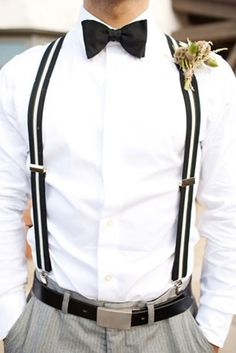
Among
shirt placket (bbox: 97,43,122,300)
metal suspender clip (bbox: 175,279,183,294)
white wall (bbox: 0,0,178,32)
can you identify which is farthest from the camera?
white wall (bbox: 0,0,178,32)

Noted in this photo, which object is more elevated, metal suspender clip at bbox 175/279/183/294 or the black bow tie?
the black bow tie

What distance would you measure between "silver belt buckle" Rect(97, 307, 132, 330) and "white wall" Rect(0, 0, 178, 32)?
3650 mm

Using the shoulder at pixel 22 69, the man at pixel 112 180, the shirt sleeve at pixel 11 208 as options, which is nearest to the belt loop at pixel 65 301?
the man at pixel 112 180

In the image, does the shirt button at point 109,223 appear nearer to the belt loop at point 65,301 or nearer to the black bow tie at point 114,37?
the belt loop at point 65,301

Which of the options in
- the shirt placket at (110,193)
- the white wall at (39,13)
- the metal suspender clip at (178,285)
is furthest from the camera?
the white wall at (39,13)

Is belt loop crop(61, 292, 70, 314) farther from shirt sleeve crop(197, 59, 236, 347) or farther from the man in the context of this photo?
shirt sleeve crop(197, 59, 236, 347)

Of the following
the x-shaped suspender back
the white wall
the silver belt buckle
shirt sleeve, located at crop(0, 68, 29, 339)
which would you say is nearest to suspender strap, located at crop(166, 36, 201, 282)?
the x-shaped suspender back

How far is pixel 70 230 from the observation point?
118 cm

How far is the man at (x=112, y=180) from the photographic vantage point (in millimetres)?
1130

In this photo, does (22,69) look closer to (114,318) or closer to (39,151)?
(39,151)

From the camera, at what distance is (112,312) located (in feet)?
3.83

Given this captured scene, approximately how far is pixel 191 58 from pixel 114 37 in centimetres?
17

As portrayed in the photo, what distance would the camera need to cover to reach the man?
1.13 metres

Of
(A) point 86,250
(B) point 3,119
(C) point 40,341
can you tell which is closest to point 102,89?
(B) point 3,119
